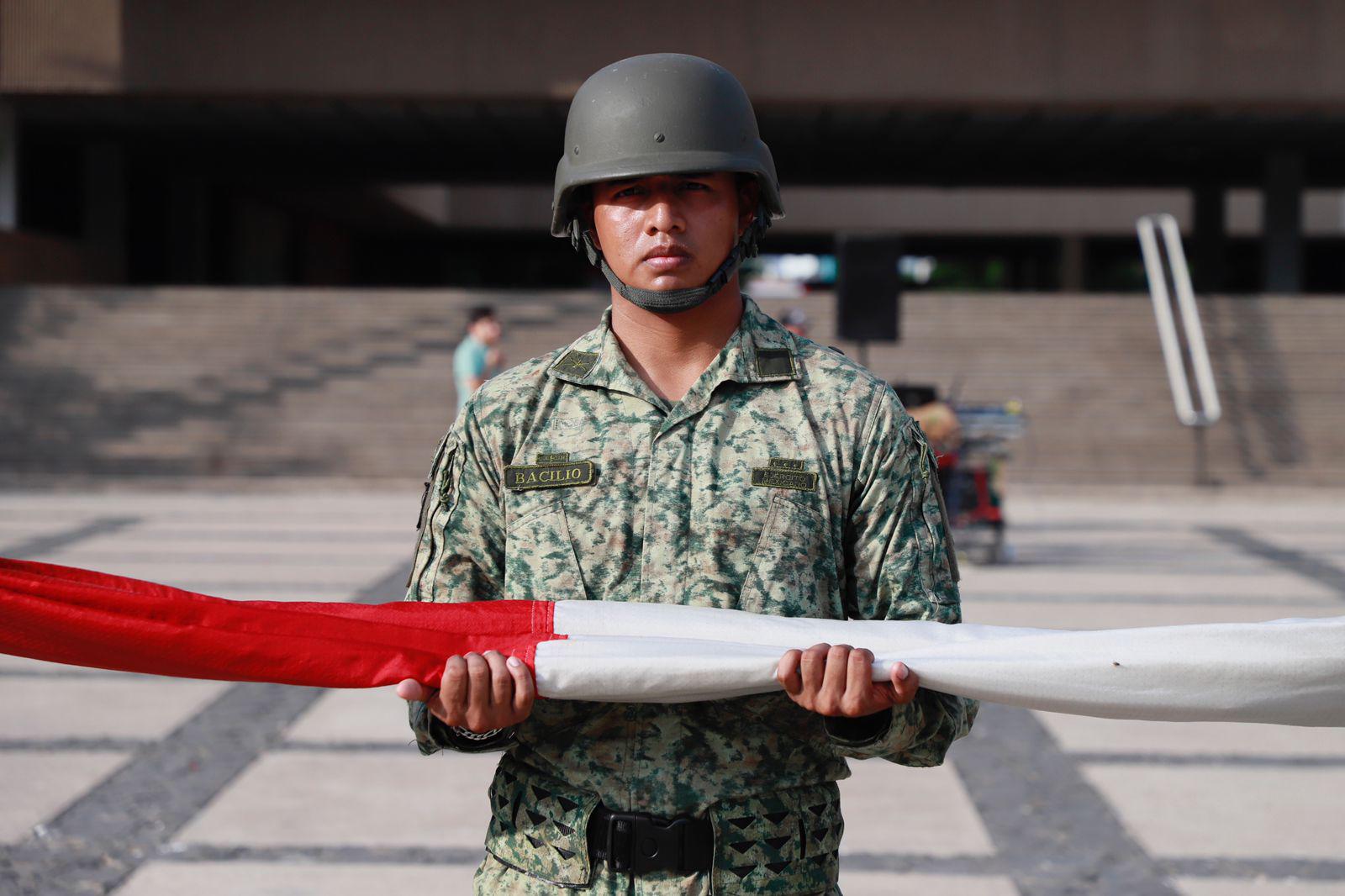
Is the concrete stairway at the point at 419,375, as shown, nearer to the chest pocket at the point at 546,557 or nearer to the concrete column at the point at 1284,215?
the concrete column at the point at 1284,215

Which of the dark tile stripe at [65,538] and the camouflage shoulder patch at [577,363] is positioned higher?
the camouflage shoulder patch at [577,363]

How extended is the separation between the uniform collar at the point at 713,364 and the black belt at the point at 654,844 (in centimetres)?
55

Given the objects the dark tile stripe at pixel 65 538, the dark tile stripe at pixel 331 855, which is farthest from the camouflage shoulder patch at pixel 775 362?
the dark tile stripe at pixel 65 538

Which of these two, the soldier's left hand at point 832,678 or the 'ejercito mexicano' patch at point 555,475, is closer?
the soldier's left hand at point 832,678

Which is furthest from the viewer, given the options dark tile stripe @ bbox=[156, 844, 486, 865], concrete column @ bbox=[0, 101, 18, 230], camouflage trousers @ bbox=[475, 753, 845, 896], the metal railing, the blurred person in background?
concrete column @ bbox=[0, 101, 18, 230]

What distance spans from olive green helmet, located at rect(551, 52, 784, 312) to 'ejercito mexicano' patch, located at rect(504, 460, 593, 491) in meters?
0.24

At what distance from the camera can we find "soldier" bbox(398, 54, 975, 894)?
6.05ft

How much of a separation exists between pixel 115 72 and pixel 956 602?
25107 mm

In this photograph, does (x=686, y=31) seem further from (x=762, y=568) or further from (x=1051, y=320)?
(x=762, y=568)

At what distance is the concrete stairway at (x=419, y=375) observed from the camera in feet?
55.1

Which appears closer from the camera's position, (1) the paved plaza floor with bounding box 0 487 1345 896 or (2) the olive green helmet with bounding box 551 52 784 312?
(2) the olive green helmet with bounding box 551 52 784 312

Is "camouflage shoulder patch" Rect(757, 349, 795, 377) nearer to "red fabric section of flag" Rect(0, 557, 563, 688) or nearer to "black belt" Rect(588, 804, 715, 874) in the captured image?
"red fabric section of flag" Rect(0, 557, 563, 688)

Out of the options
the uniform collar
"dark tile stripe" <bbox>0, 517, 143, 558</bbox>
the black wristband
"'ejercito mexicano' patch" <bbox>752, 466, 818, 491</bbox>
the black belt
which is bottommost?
"dark tile stripe" <bbox>0, 517, 143, 558</bbox>

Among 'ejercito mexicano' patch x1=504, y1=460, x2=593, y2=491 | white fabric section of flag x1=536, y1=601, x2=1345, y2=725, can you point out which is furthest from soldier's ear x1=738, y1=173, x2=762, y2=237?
white fabric section of flag x1=536, y1=601, x2=1345, y2=725
